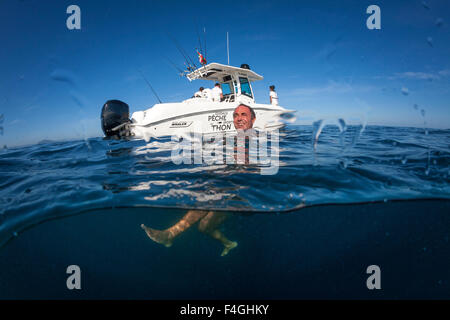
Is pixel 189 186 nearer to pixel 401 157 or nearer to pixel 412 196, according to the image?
pixel 412 196

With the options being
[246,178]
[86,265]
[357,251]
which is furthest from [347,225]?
[86,265]

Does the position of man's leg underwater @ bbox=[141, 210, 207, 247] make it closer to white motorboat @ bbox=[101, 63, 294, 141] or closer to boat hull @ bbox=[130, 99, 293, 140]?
white motorboat @ bbox=[101, 63, 294, 141]

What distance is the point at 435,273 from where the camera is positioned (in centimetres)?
504

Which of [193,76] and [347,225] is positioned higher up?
[193,76]

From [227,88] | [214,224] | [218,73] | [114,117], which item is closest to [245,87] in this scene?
[227,88]

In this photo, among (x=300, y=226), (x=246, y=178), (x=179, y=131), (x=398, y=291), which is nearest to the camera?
(x=246, y=178)

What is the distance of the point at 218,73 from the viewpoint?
1088 cm

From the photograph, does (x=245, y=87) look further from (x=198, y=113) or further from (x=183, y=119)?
A: (x=183, y=119)

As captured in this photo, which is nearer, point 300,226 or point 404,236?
point 300,226

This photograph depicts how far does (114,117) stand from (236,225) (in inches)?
192

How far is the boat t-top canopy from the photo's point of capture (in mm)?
9870

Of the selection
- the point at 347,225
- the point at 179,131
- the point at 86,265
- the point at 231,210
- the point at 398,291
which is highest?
the point at 179,131
